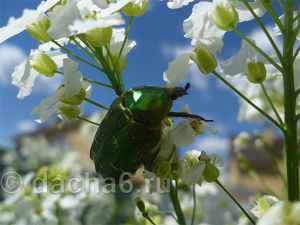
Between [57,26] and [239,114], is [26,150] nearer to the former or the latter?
[239,114]

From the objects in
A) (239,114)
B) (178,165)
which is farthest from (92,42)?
(239,114)

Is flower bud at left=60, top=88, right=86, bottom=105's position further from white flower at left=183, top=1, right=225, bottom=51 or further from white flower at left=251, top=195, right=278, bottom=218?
white flower at left=251, top=195, right=278, bottom=218

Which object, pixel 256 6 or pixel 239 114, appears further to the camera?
pixel 239 114

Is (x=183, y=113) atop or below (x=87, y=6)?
below

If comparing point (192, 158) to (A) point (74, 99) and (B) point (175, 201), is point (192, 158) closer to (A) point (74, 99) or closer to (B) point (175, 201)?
(B) point (175, 201)
